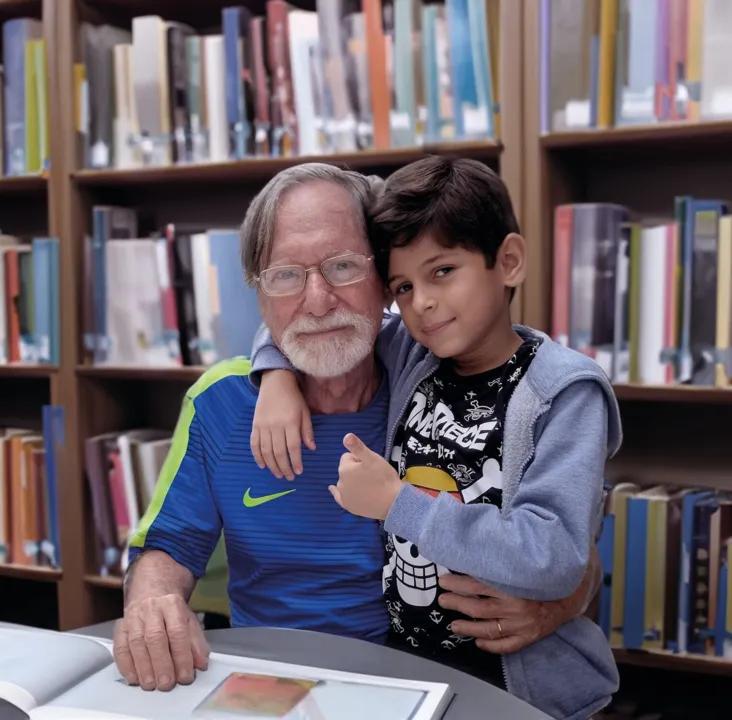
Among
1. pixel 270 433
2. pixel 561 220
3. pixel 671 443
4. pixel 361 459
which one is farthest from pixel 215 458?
pixel 671 443

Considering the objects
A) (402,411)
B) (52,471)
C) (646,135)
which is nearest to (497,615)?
(402,411)

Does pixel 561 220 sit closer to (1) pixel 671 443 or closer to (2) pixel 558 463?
(1) pixel 671 443

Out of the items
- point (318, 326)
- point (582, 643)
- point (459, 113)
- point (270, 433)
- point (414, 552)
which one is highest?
point (459, 113)

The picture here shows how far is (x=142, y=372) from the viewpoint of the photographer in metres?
2.13

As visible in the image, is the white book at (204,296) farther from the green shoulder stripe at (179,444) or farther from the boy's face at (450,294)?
the boy's face at (450,294)

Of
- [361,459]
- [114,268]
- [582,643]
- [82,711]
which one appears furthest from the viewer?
[114,268]

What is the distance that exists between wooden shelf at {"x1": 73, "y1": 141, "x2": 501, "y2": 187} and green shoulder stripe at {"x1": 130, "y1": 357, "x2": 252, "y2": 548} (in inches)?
26.6

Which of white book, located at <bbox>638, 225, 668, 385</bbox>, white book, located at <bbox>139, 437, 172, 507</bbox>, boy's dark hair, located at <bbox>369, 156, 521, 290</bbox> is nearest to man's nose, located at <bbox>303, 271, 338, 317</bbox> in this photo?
boy's dark hair, located at <bbox>369, 156, 521, 290</bbox>

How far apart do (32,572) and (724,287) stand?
74.9 inches

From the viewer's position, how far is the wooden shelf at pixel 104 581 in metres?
2.22

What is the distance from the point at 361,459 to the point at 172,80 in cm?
144

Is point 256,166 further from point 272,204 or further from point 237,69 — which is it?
point 272,204

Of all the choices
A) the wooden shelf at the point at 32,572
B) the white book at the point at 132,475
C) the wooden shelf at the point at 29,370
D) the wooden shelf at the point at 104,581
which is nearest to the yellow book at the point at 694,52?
the white book at the point at 132,475

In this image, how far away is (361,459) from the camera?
95cm
